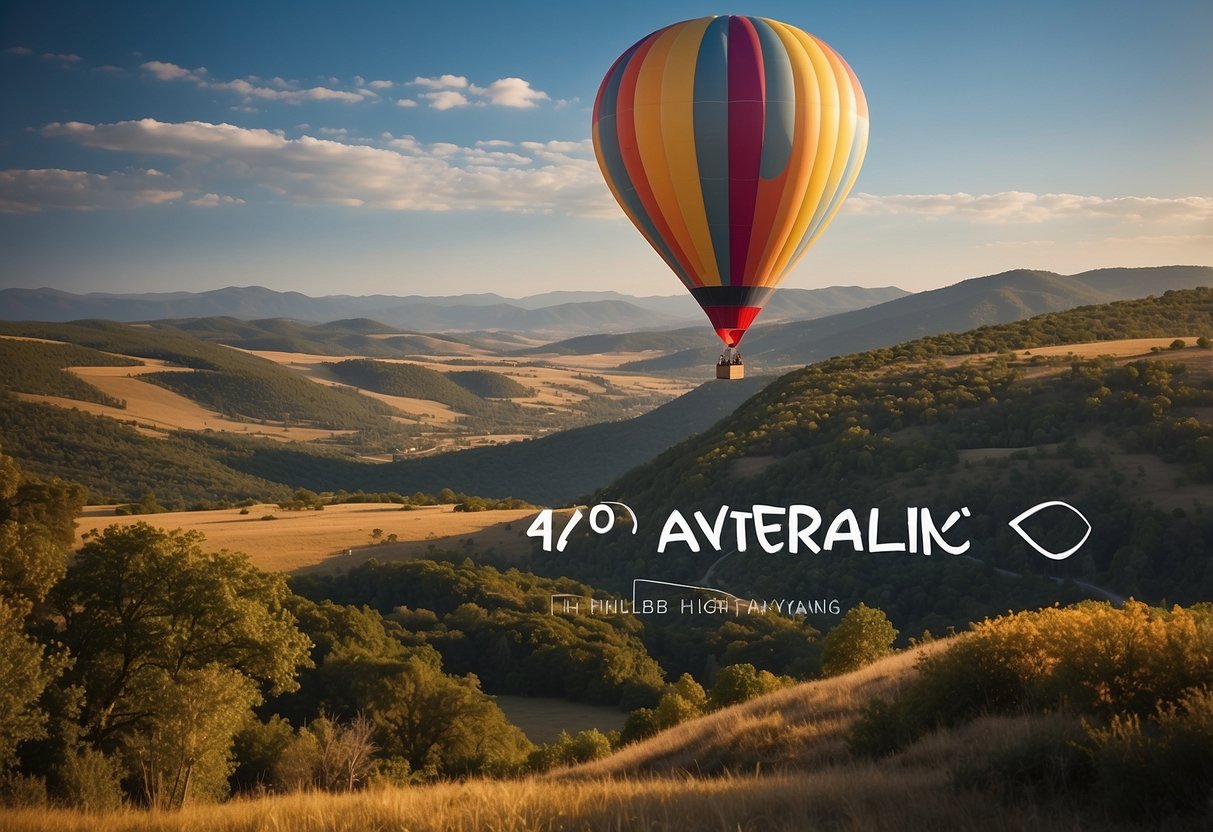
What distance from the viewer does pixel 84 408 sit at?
133m

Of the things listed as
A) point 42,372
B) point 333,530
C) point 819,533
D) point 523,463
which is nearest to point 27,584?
point 819,533

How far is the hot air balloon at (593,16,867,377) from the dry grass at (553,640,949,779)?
39.3ft

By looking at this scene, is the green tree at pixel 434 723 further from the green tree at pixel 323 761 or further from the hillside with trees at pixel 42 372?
the hillside with trees at pixel 42 372

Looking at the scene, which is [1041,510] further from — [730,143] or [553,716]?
[730,143]

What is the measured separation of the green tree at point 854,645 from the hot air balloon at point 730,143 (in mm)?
7136

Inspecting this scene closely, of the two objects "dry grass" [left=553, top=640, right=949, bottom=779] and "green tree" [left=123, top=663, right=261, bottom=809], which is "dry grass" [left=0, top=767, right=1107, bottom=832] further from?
"green tree" [left=123, top=663, right=261, bottom=809]

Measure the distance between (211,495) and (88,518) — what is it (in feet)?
174

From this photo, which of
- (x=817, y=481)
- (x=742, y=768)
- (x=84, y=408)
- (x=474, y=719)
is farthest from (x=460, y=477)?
(x=742, y=768)

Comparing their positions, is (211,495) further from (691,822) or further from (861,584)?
(691,822)

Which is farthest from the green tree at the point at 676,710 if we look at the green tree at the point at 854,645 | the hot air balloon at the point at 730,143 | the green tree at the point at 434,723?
the hot air balloon at the point at 730,143

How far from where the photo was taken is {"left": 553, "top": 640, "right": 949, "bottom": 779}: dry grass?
1273 cm

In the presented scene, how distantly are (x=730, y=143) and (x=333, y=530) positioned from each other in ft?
131

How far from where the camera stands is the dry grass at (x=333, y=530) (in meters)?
53.1

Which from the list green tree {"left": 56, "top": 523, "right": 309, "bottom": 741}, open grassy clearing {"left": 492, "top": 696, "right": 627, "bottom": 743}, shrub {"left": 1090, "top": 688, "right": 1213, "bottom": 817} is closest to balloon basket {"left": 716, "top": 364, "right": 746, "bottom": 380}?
open grassy clearing {"left": 492, "top": 696, "right": 627, "bottom": 743}
